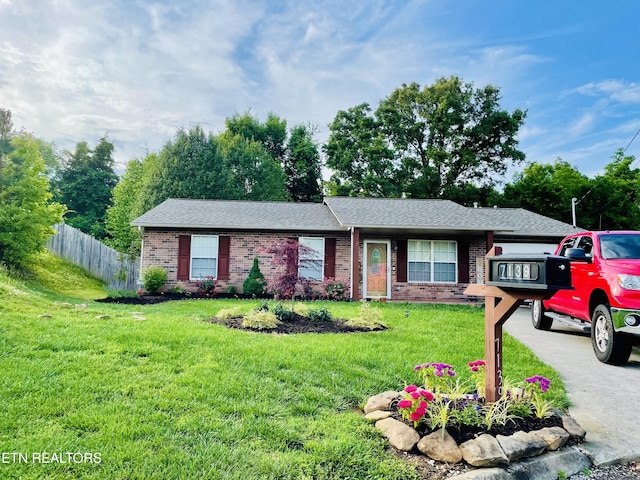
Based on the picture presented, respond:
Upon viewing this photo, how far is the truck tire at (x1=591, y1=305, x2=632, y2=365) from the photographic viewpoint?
532 cm

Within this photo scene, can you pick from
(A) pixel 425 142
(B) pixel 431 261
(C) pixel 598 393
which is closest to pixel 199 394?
(C) pixel 598 393

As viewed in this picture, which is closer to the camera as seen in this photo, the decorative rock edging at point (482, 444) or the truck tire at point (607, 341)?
→ the decorative rock edging at point (482, 444)

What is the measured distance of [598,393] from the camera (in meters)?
4.28

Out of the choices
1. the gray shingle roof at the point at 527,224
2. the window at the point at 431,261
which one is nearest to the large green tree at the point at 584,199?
the gray shingle roof at the point at 527,224

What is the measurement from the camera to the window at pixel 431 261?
1393cm

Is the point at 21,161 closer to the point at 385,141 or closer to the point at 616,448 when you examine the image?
the point at 616,448

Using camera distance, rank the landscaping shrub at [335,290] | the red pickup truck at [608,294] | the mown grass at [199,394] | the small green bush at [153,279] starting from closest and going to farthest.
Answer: the mown grass at [199,394], the red pickup truck at [608,294], the small green bush at [153,279], the landscaping shrub at [335,290]

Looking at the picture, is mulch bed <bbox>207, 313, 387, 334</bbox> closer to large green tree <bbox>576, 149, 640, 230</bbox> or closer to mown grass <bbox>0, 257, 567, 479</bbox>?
mown grass <bbox>0, 257, 567, 479</bbox>

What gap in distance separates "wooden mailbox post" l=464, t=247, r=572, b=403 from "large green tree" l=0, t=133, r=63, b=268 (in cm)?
1388

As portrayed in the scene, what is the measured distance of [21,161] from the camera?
12422 mm

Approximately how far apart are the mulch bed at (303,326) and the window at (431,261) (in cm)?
686

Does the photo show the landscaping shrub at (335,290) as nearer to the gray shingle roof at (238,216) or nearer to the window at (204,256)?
the gray shingle roof at (238,216)

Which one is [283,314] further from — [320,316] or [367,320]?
[367,320]

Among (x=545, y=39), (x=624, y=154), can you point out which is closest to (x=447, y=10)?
(x=545, y=39)
